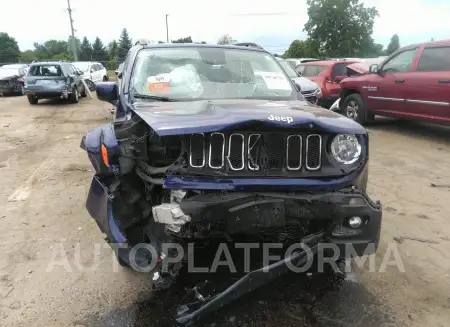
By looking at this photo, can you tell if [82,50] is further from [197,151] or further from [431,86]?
[197,151]

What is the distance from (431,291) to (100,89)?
3603 mm

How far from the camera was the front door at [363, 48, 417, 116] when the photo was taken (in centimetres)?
870

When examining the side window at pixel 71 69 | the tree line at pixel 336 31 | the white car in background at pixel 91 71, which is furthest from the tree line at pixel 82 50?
the side window at pixel 71 69

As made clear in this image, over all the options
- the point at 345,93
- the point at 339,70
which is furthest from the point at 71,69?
the point at 345,93

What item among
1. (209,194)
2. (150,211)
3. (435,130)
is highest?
(209,194)

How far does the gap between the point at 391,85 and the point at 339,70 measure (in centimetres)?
367

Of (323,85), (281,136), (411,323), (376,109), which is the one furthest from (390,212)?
(323,85)

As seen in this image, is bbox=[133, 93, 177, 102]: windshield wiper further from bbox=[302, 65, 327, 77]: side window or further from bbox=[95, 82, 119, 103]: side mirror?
bbox=[302, 65, 327, 77]: side window

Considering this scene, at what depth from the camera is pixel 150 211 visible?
2.93 m

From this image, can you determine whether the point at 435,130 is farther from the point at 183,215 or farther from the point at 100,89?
the point at 183,215

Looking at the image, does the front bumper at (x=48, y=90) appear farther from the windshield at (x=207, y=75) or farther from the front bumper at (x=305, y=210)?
the front bumper at (x=305, y=210)

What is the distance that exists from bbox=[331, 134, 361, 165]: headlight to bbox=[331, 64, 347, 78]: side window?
9.78 m

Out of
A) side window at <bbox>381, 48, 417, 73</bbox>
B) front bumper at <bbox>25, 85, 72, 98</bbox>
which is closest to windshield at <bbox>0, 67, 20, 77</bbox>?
front bumper at <bbox>25, 85, 72, 98</bbox>

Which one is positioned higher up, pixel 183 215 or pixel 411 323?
pixel 183 215
